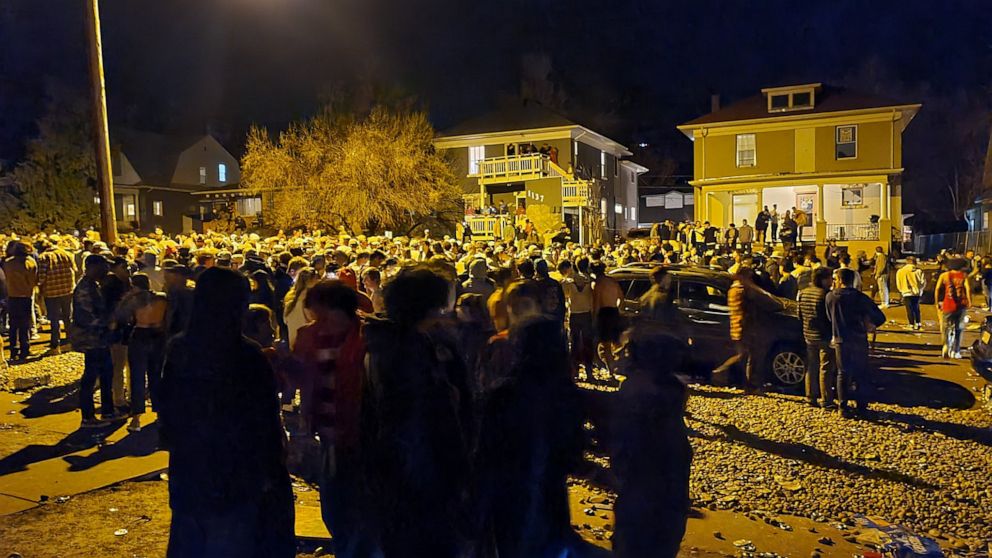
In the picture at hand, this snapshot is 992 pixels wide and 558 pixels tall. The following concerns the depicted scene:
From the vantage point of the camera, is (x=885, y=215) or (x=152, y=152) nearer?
(x=885, y=215)

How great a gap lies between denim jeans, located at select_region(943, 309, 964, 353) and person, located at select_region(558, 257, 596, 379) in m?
6.06

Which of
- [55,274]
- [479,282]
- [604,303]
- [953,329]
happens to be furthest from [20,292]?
[953,329]

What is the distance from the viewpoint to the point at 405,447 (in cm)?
332

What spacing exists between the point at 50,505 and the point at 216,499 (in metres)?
3.43

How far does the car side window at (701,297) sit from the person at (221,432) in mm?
8626

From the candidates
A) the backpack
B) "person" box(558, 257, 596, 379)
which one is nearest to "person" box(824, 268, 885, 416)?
"person" box(558, 257, 596, 379)

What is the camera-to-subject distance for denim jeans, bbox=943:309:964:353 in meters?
12.4

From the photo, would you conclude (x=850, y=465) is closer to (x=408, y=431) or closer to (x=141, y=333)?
(x=408, y=431)

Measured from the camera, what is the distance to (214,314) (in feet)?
11.2

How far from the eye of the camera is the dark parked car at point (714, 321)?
10.4 metres

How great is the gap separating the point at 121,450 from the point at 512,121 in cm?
3653

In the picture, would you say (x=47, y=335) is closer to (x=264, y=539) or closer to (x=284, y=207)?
(x=264, y=539)

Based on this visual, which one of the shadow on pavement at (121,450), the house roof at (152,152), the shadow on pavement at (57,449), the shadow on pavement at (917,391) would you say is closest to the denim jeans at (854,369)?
the shadow on pavement at (917,391)

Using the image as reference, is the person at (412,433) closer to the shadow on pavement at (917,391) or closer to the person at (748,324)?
the person at (748,324)
